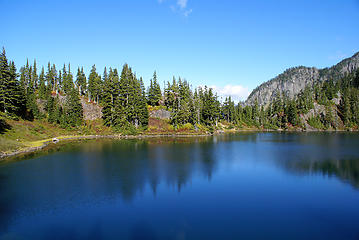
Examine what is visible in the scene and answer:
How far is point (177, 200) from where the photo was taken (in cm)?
2100

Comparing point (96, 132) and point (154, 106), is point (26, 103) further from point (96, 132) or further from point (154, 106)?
point (154, 106)

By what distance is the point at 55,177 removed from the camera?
2722cm

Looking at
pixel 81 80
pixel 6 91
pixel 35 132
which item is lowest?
pixel 35 132

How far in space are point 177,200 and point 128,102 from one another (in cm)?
6458

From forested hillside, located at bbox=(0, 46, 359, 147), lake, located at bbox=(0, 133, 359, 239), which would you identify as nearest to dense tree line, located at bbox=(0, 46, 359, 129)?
forested hillside, located at bbox=(0, 46, 359, 147)

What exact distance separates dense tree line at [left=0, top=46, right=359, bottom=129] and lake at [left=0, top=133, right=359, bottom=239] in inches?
1524

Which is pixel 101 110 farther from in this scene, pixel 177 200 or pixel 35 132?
pixel 177 200

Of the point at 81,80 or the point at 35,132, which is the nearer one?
the point at 35,132

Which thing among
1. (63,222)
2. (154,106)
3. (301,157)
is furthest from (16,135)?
(301,157)

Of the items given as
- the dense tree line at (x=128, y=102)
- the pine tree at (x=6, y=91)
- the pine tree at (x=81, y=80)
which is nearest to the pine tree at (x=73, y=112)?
the dense tree line at (x=128, y=102)

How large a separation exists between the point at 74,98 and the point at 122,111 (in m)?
16.7

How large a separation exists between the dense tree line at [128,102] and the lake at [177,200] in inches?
1524

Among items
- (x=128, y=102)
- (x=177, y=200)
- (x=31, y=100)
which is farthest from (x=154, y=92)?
(x=177, y=200)

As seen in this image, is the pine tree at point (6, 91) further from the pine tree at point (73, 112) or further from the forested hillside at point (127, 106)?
the pine tree at point (73, 112)
